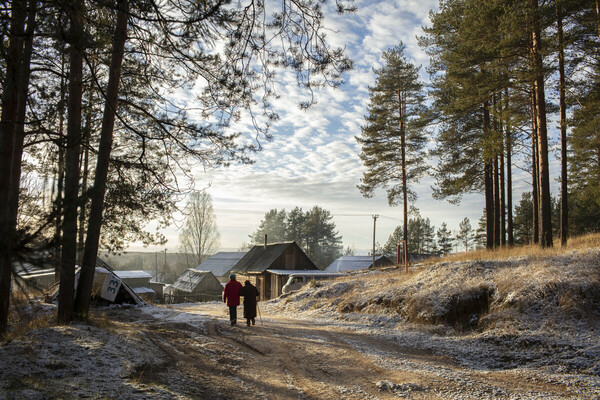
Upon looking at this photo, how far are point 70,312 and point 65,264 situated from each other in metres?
7.06

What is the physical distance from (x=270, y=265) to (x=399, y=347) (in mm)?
29915

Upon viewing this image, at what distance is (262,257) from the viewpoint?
42.0 m

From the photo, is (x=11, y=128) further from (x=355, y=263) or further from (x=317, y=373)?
(x=355, y=263)

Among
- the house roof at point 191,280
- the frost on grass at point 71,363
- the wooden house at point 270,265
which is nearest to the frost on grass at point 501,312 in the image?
the frost on grass at point 71,363

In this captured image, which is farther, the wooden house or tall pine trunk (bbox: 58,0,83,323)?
the wooden house

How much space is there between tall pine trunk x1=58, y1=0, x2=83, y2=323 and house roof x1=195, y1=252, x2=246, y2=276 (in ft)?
142

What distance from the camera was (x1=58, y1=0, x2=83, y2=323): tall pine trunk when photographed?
3.30 metres

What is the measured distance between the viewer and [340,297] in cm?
1705

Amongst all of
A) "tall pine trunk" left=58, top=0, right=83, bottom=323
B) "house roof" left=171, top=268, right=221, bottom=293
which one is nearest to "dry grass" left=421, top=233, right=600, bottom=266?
"tall pine trunk" left=58, top=0, right=83, bottom=323

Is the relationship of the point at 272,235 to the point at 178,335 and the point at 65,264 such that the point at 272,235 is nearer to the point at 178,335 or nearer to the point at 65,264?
the point at 178,335

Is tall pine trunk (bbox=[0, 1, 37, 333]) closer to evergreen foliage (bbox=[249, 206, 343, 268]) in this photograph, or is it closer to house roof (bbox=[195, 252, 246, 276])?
house roof (bbox=[195, 252, 246, 276])

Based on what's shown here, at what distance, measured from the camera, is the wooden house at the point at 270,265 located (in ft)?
121

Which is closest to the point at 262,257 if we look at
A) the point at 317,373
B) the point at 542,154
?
the point at 542,154

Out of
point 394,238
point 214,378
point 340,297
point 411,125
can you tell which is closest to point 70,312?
point 214,378
